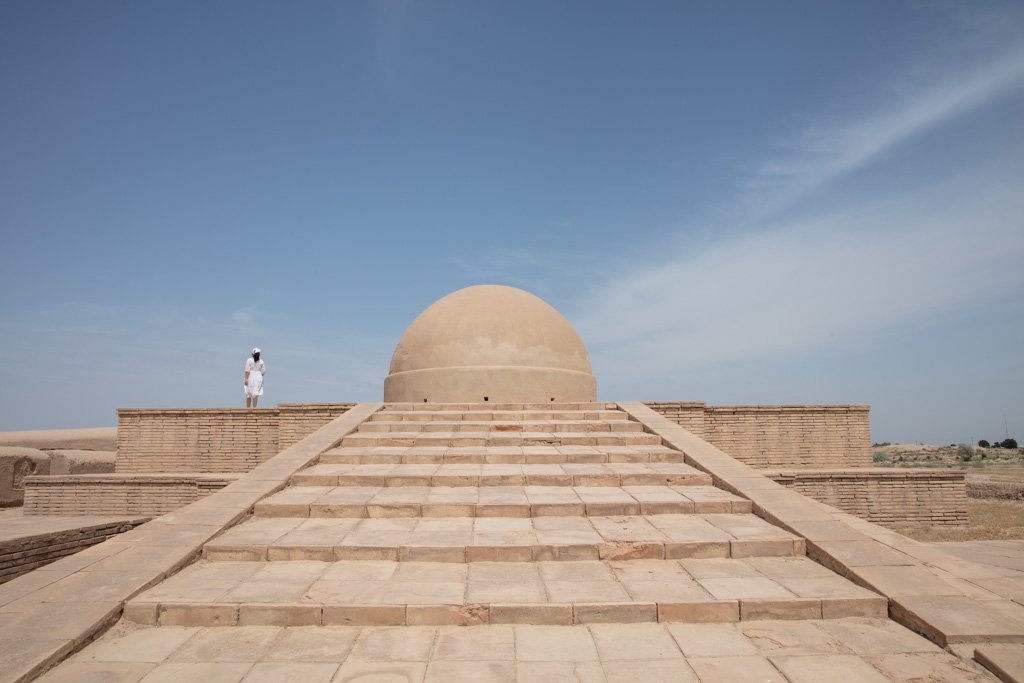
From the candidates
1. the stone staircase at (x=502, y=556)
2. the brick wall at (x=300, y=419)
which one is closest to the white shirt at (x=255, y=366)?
the brick wall at (x=300, y=419)

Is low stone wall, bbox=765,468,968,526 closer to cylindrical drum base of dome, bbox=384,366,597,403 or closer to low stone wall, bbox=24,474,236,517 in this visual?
cylindrical drum base of dome, bbox=384,366,597,403

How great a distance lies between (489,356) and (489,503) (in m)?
7.16

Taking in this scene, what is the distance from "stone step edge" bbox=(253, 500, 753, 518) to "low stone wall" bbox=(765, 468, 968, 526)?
5.25 m

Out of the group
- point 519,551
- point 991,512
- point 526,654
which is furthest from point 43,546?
point 991,512

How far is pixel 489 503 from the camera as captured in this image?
199 inches

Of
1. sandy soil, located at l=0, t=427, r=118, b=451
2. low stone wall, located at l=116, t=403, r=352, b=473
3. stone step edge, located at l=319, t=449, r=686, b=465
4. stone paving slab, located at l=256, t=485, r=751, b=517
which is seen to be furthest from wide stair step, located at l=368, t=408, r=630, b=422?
sandy soil, located at l=0, t=427, r=118, b=451

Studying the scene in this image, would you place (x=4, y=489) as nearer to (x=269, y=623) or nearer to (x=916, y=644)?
(x=269, y=623)

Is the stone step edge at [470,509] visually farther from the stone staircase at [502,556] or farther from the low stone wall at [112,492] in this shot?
the low stone wall at [112,492]

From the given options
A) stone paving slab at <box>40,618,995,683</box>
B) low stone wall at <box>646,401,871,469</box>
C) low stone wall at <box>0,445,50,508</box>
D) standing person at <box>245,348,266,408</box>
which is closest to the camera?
stone paving slab at <box>40,618,995,683</box>

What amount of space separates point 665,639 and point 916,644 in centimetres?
130

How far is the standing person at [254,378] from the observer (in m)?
12.8

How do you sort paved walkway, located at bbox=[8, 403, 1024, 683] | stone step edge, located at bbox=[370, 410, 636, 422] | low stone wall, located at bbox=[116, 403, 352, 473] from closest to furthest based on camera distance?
paved walkway, located at bbox=[8, 403, 1024, 683] → stone step edge, located at bbox=[370, 410, 636, 422] → low stone wall, located at bbox=[116, 403, 352, 473]

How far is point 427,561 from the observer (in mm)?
4176

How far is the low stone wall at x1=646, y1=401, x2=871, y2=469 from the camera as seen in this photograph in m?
11.1
